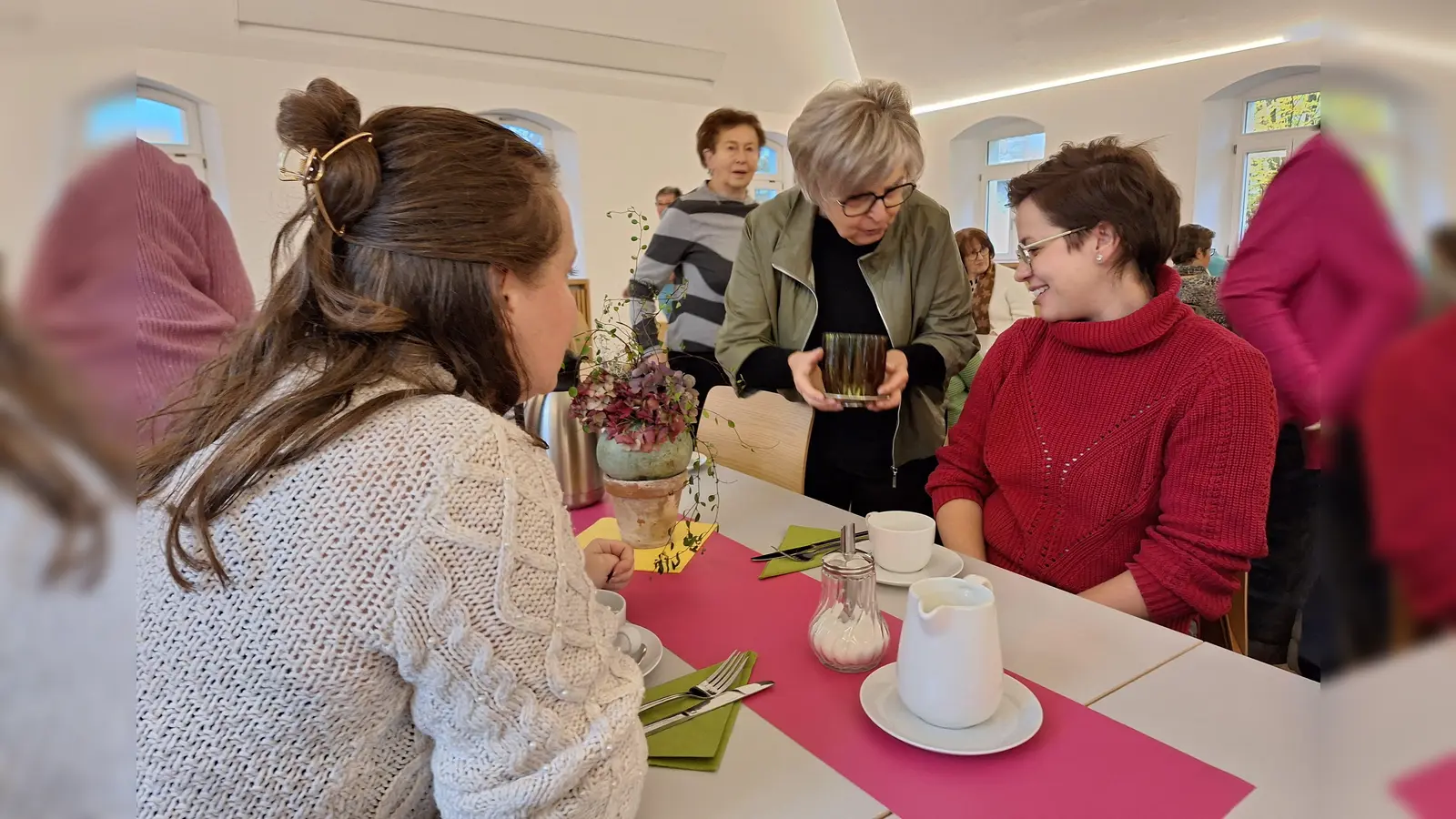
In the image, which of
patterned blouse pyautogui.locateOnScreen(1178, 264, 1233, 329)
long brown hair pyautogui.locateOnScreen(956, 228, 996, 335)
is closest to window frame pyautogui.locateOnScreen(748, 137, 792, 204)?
long brown hair pyautogui.locateOnScreen(956, 228, 996, 335)

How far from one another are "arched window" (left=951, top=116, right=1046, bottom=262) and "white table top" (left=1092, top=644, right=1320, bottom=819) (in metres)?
6.97

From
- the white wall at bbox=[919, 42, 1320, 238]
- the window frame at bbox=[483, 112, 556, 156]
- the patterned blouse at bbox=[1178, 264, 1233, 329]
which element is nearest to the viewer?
the patterned blouse at bbox=[1178, 264, 1233, 329]

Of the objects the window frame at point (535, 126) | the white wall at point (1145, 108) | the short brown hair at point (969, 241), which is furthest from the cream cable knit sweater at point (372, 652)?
the window frame at point (535, 126)

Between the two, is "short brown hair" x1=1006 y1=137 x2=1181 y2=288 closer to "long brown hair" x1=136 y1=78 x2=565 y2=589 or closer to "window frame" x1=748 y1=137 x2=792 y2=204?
"long brown hair" x1=136 y1=78 x2=565 y2=589

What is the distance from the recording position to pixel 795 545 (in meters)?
1.32

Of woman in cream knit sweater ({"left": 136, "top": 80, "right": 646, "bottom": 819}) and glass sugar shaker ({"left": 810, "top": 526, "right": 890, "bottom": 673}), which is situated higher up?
woman in cream knit sweater ({"left": 136, "top": 80, "right": 646, "bottom": 819})

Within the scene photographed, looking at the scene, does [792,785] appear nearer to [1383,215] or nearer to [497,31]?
[1383,215]

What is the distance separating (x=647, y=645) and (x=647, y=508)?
35 cm

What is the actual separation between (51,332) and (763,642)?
3.17 ft

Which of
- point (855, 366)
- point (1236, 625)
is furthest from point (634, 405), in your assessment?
point (1236, 625)

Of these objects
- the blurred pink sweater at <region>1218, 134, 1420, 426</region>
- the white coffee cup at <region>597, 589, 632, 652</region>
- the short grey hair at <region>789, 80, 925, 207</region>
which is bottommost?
the white coffee cup at <region>597, 589, 632, 652</region>

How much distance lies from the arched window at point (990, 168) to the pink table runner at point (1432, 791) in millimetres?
7780

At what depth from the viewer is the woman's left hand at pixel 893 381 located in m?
1.45

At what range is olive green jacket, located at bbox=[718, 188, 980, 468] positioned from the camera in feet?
5.71
